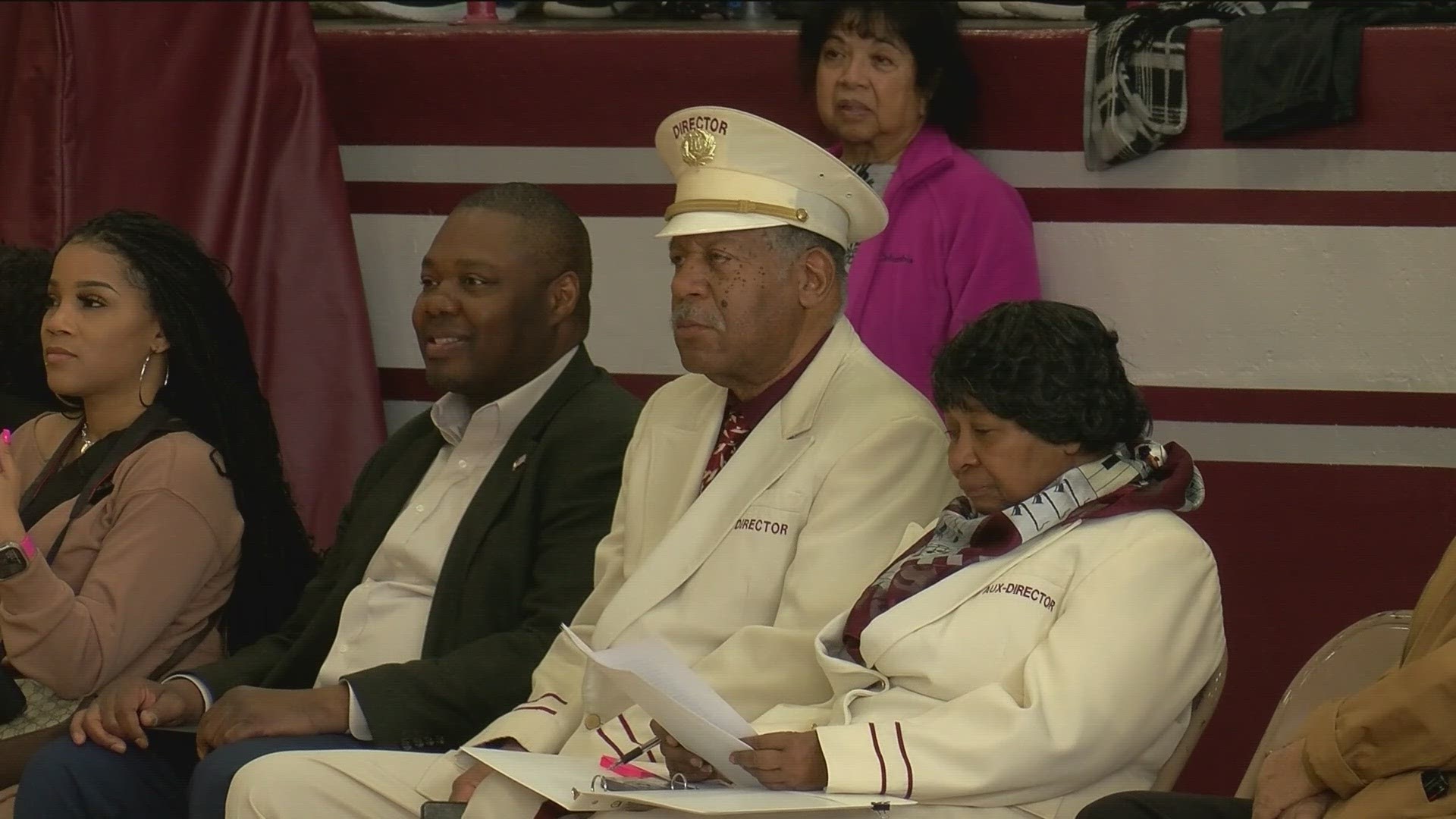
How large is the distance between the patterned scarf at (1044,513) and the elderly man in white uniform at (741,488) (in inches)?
5.8

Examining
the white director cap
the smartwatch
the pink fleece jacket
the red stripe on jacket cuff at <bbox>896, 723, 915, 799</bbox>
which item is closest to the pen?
the red stripe on jacket cuff at <bbox>896, 723, 915, 799</bbox>

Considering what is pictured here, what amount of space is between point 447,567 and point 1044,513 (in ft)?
3.79

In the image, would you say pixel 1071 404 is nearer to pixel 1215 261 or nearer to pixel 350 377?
pixel 1215 261

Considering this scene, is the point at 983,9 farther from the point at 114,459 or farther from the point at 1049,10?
the point at 114,459

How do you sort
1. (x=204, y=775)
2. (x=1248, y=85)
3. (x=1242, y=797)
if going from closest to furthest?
(x=1242, y=797)
(x=204, y=775)
(x=1248, y=85)

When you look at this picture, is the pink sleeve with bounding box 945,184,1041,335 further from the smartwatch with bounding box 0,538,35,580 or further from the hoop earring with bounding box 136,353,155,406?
the smartwatch with bounding box 0,538,35,580

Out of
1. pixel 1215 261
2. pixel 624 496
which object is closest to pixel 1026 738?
pixel 624 496

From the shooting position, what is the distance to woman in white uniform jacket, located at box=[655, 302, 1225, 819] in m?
2.68

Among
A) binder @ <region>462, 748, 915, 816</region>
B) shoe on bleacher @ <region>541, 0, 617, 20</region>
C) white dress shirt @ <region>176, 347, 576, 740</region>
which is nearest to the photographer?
binder @ <region>462, 748, 915, 816</region>

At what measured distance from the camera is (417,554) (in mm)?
3613

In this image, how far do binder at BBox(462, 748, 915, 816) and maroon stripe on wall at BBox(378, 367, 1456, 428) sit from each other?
6.03ft

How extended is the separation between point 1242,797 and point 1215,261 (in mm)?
1792

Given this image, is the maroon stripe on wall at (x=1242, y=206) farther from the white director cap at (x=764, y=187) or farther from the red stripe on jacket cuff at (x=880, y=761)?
the red stripe on jacket cuff at (x=880, y=761)

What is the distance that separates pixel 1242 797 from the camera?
2.81 m
